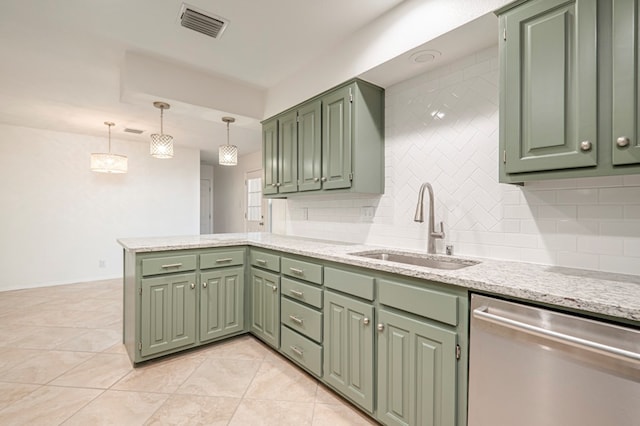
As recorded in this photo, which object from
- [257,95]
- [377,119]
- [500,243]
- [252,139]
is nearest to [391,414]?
[500,243]

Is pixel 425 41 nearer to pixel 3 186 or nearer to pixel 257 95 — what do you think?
pixel 257 95

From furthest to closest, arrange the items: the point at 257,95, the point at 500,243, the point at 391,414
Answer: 1. the point at 257,95
2. the point at 500,243
3. the point at 391,414

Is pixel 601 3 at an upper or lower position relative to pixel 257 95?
lower

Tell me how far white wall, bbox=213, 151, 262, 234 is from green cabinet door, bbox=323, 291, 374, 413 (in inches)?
212

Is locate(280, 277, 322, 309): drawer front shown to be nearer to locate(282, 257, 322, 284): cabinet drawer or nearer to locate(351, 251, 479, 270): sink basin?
locate(282, 257, 322, 284): cabinet drawer

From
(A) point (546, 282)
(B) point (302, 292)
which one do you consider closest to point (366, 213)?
(B) point (302, 292)

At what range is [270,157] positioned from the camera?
11.0 feet

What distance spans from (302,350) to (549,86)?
2102 mm

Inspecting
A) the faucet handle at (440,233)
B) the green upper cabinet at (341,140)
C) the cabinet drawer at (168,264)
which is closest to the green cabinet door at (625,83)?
the faucet handle at (440,233)

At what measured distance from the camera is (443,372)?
4.55 feet

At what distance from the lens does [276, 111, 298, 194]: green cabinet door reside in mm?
2973

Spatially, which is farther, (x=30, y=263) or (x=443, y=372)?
(x=30, y=263)

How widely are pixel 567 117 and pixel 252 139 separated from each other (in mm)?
5121

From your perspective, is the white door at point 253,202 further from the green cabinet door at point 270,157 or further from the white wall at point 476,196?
the white wall at point 476,196
